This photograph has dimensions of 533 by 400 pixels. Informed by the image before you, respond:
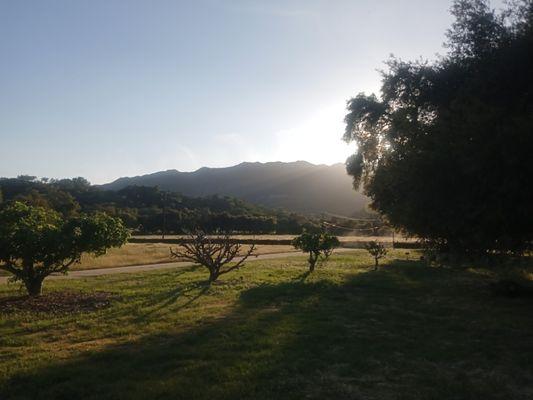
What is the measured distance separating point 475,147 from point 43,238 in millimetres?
10957

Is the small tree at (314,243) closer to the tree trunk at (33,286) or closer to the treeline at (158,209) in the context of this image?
the tree trunk at (33,286)

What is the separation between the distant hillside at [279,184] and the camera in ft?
378

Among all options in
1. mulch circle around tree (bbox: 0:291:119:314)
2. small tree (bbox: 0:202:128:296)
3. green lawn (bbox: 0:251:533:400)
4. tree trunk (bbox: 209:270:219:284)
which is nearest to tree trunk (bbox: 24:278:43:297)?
small tree (bbox: 0:202:128:296)

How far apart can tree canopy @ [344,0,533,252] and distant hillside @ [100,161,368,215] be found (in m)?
88.9

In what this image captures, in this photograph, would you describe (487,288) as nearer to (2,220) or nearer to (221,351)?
(221,351)

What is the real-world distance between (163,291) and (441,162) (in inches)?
380

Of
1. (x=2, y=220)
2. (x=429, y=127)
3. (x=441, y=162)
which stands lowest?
(x=2, y=220)

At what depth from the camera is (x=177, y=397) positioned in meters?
6.30

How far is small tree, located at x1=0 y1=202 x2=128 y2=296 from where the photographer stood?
13203mm

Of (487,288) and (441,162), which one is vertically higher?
(441,162)

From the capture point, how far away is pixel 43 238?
13445mm

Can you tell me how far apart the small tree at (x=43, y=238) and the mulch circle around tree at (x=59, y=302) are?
636 mm

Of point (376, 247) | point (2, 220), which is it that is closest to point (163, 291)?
point (2, 220)

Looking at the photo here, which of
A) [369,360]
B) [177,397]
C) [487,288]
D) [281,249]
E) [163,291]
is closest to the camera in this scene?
[177,397]
